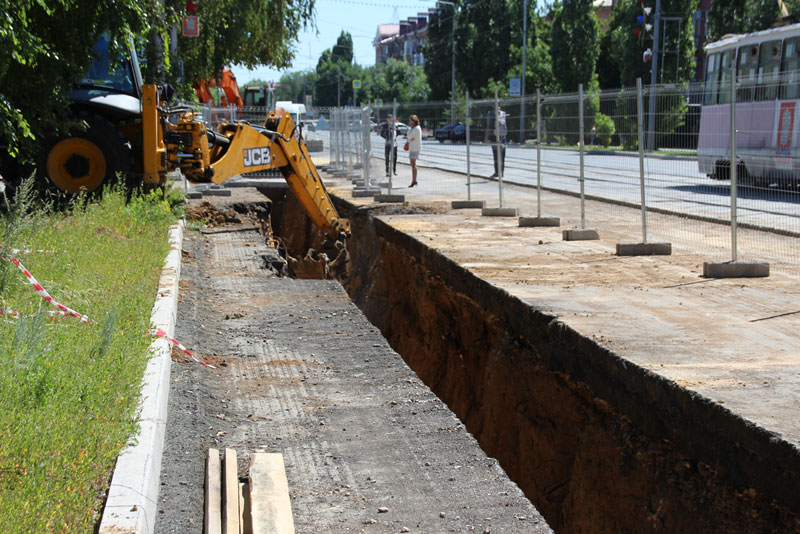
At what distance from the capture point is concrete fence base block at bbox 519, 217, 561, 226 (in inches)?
555

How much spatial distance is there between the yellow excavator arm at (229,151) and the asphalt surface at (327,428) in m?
4.27

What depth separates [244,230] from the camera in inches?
602

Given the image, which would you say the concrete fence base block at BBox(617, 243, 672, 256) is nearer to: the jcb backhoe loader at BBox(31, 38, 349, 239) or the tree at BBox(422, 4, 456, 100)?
the jcb backhoe loader at BBox(31, 38, 349, 239)

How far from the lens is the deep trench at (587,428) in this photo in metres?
4.63

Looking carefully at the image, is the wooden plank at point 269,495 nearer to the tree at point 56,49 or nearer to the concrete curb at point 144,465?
the concrete curb at point 144,465

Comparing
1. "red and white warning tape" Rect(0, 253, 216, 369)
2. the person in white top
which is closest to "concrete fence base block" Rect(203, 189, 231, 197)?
the person in white top

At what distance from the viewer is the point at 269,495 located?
4.36 m

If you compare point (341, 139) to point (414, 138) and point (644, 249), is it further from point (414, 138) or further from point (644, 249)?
point (644, 249)

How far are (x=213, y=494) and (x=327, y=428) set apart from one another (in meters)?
1.29

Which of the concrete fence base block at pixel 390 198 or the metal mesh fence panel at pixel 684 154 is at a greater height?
the metal mesh fence panel at pixel 684 154

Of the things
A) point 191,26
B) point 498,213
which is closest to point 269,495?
point 498,213

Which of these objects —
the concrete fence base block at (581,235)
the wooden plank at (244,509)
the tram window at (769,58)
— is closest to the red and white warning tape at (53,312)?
the wooden plank at (244,509)

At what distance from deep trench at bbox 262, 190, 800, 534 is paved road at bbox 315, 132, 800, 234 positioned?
10.7ft

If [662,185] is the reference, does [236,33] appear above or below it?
above
